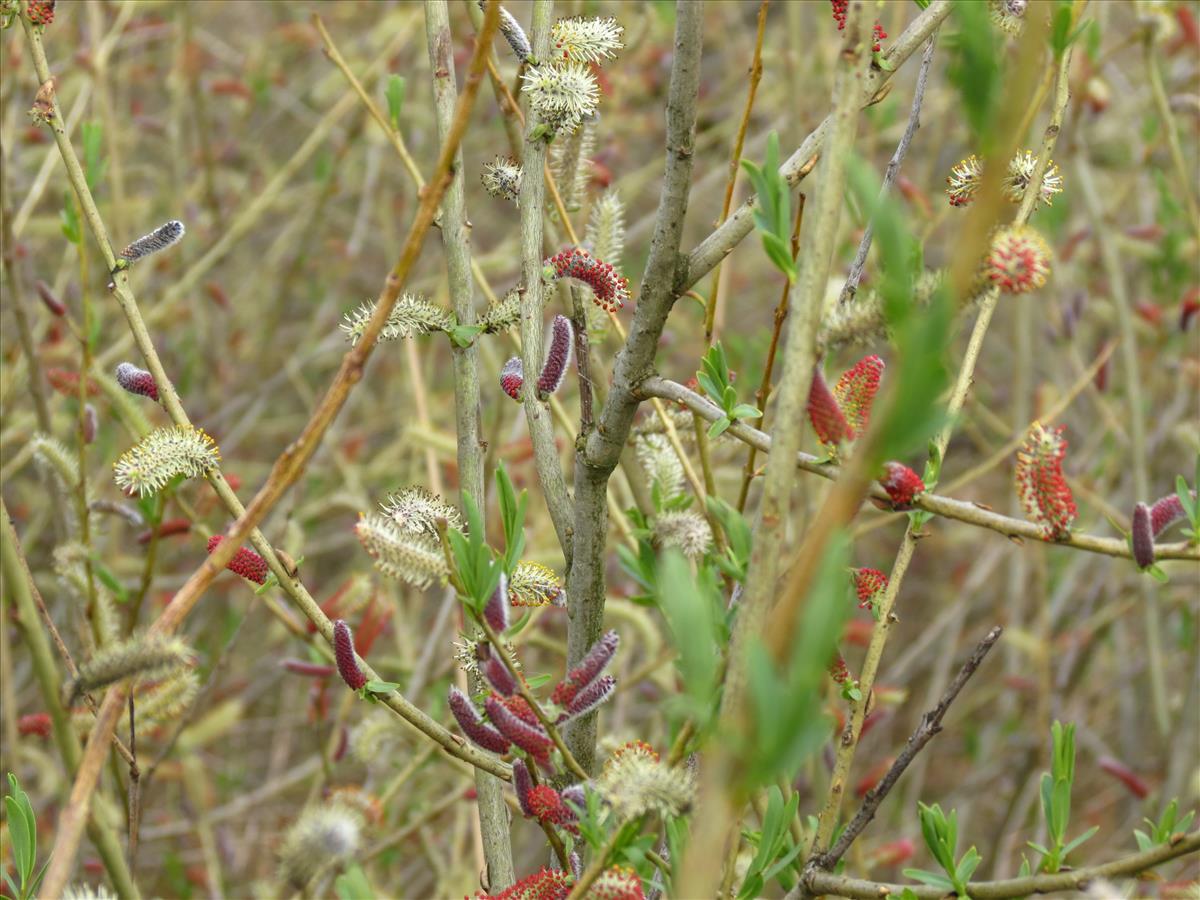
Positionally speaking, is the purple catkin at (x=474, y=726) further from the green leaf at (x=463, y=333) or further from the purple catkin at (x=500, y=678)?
the green leaf at (x=463, y=333)

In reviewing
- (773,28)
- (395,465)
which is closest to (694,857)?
(395,465)

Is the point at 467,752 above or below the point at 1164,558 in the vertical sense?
below

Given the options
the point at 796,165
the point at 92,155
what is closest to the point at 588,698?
the point at 796,165

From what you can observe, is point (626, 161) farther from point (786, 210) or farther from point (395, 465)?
point (786, 210)

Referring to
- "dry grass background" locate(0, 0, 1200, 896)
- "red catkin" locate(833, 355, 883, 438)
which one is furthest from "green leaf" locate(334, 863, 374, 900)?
"dry grass background" locate(0, 0, 1200, 896)

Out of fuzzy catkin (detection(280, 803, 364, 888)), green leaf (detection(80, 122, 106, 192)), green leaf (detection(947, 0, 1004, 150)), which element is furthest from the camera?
green leaf (detection(80, 122, 106, 192))

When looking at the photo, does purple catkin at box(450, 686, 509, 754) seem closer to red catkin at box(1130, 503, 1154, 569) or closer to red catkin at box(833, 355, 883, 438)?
red catkin at box(833, 355, 883, 438)
